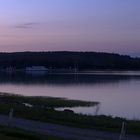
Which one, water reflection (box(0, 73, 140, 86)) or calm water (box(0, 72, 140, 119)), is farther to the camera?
water reflection (box(0, 73, 140, 86))

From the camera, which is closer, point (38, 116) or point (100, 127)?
point (100, 127)

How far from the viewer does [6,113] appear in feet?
108

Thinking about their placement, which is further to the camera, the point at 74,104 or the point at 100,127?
the point at 74,104

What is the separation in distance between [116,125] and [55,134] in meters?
4.91

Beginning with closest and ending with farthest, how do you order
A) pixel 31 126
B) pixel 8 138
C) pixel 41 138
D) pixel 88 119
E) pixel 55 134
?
pixel 8 138 → pixel 41 138 → pixel 55 134 → pixel 31 126 → pixel 88 119

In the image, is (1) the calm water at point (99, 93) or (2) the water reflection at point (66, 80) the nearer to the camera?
(1) the calm water at point (99, 93)

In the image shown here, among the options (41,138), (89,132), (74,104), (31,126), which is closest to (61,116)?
(31,126)

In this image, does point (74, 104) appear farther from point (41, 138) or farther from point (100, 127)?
point (41, 138)

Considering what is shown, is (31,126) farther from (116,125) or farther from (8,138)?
(8,138)

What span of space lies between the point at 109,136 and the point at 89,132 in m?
1.39

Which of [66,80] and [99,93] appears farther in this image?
[66,80]

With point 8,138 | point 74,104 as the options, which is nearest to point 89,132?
point 8,138

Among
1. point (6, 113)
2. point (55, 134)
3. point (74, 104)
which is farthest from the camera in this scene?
point (74, 104)

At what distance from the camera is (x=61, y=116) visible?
2947 centimetres
